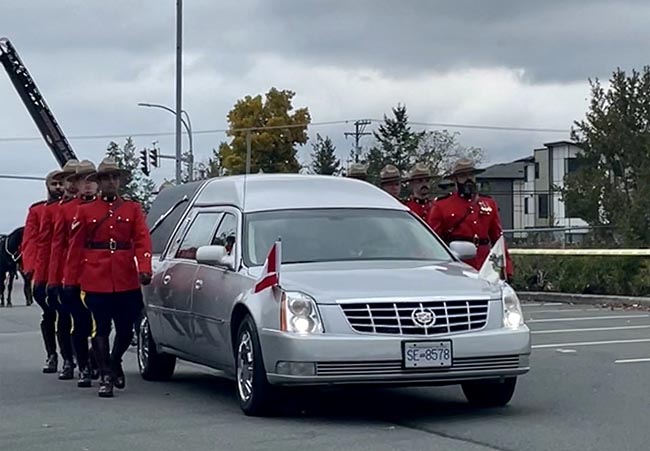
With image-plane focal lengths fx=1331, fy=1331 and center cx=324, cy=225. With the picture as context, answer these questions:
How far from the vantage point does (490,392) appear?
9.91m

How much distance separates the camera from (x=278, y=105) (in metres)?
54.3

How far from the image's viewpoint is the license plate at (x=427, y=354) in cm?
895

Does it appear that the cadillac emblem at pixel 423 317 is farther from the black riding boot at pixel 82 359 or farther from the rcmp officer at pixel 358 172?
the rcmp officer at pixel 358 172

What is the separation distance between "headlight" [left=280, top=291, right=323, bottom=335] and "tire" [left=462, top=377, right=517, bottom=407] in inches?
53.0

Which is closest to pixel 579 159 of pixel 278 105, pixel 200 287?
pixel 278 105

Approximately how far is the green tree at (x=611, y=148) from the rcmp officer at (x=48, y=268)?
24.9 m

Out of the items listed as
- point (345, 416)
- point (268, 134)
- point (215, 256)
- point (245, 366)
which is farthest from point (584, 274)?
point (268, 134)

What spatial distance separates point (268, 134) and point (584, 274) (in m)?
26.7

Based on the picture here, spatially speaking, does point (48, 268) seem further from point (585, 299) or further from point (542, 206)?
point (542, 206)

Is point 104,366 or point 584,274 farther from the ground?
point 584,274

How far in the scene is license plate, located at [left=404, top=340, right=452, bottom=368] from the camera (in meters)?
8.95

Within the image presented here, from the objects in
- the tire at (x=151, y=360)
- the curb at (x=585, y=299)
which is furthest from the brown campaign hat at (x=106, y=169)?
the curb at (x=585, y=299)

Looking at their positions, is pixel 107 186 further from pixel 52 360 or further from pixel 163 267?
pixel 52 360

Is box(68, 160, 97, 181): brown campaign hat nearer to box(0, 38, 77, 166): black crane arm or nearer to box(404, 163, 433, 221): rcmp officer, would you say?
box(404, 163, 433, 221): rcmp officer
